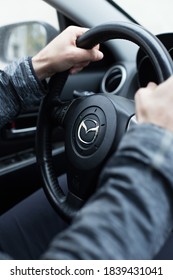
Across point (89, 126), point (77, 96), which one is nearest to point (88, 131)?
point (89, 126)

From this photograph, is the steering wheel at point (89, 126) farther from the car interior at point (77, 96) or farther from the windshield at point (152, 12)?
the windshield at point (152, 12)

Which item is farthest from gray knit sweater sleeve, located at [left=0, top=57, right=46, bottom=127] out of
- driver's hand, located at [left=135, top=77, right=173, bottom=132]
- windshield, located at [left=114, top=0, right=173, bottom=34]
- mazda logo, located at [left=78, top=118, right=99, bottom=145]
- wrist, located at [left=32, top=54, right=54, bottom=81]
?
windshield, located at [left=114, top=0, right=173, bottom=34]

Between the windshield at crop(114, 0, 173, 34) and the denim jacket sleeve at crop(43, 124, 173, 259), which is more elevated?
the windshield at crop(114, 0, 173, 34)

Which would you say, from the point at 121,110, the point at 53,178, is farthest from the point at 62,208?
the point at 121,110

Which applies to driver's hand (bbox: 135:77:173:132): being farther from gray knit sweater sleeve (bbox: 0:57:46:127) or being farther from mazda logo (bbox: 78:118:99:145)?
gray knit sweater sleeve (bbox: 0:57:46:127)

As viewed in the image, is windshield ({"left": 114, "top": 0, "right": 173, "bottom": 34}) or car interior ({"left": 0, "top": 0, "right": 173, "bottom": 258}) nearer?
car interior ({"left": 0, "top": 0, "right": 173, "bottom": 258})

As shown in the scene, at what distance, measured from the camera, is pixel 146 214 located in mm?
475

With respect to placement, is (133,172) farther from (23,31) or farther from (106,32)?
(23,31)

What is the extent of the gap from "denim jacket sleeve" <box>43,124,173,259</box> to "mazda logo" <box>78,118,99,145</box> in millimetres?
297

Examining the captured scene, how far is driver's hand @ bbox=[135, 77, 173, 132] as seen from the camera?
20.1 inches

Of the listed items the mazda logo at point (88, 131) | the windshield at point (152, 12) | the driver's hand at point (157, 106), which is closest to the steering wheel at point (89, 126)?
the mazda logo at point (88, 131)

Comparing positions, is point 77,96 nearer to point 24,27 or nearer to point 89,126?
point 89,126

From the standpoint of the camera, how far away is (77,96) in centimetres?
91

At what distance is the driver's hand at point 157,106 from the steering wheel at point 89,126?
0.15 m
